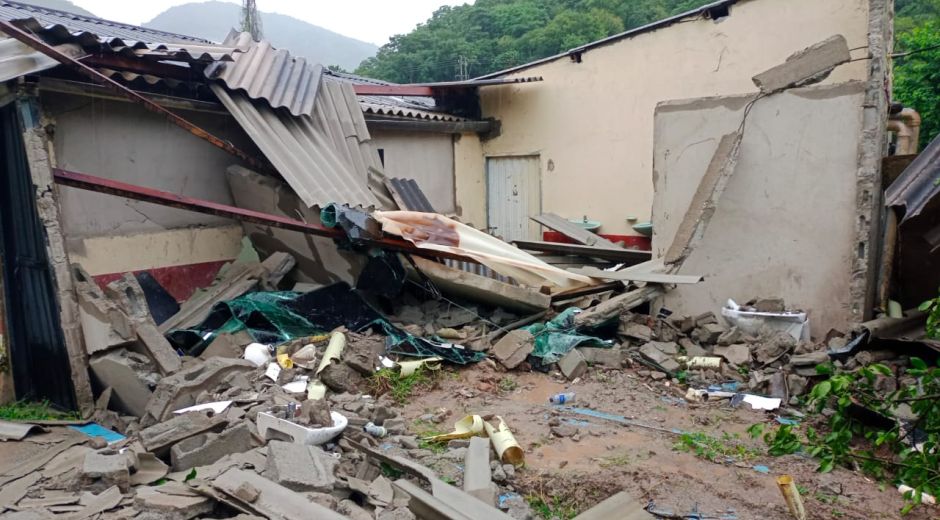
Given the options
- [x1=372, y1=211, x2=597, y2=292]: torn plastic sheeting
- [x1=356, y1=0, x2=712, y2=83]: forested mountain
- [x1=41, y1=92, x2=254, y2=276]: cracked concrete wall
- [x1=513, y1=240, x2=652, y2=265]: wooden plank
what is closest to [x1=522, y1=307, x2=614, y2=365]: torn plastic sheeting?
[x1=372, y1=211, x2=597, y2=292]: torn plastic sheeting

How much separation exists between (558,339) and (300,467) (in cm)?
347

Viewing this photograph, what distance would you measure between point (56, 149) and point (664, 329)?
6.25 metres

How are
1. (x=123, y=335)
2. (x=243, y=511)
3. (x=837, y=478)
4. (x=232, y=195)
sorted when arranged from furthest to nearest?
1. (x=232, y=195)
2. (x=123, y=335)
3. (x=837, y=478)
4. (x=243, y=511)

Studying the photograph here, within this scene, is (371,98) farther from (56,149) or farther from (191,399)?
(191,399)

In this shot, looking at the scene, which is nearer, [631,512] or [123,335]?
[631,512]

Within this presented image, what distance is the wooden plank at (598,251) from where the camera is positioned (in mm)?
8633

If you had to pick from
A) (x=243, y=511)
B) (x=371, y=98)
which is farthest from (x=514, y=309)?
(x=371, y=98)

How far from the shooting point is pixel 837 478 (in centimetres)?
429

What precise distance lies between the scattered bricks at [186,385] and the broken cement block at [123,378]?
22 centimetres

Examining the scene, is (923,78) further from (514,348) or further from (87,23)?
(87,23)

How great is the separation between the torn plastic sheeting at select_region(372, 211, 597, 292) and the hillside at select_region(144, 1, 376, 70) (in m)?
99.9

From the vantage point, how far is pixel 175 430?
4125 millimetres

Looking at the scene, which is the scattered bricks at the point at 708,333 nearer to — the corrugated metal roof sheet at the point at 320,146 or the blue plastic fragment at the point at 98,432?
the corrugated metal roof sheet at the point at 320,146

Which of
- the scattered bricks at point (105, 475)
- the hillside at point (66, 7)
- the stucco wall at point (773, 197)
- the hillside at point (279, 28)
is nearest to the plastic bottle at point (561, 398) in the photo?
the stucco wall at point (773, 197)
